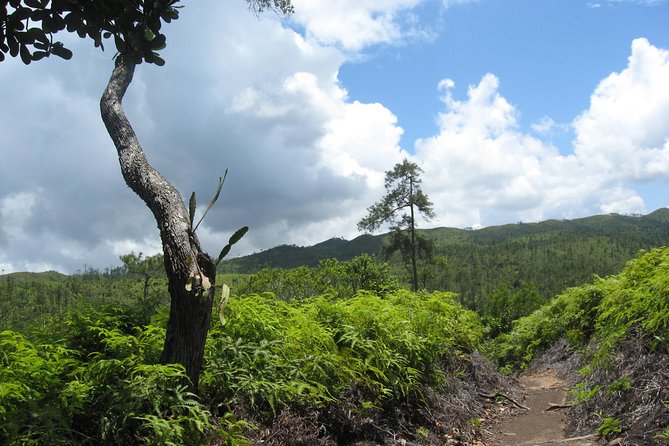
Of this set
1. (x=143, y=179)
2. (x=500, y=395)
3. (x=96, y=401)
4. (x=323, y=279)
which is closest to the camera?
(x=96, y=401)

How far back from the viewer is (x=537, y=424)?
662 cm

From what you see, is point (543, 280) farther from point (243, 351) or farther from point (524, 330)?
point (243, 351)

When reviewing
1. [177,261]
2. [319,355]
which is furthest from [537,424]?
[177,261]

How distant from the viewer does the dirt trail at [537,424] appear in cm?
554

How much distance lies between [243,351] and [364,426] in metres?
1.52

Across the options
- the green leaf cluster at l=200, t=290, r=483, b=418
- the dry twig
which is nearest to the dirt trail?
the dry twig

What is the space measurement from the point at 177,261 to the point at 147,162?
1.39 meters

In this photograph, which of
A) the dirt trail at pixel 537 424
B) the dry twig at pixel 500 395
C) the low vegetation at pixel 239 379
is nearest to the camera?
the low vegetation at pixel 239 379

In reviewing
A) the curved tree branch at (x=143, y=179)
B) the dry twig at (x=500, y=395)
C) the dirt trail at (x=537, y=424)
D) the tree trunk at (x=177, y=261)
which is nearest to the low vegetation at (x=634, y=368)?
the dirt trail at (x=537, y=424)

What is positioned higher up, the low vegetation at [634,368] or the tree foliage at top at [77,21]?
the tree foliage at top at [77,21]

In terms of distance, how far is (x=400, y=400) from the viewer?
5.57m

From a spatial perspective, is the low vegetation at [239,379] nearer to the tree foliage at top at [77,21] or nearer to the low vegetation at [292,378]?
the low vegetation at [292,378]

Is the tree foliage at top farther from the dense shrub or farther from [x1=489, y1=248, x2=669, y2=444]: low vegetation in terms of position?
[x1=489, y1=248, x2=669, y2=444]: low vegetation

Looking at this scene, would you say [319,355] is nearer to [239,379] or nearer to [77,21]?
[239,379]
